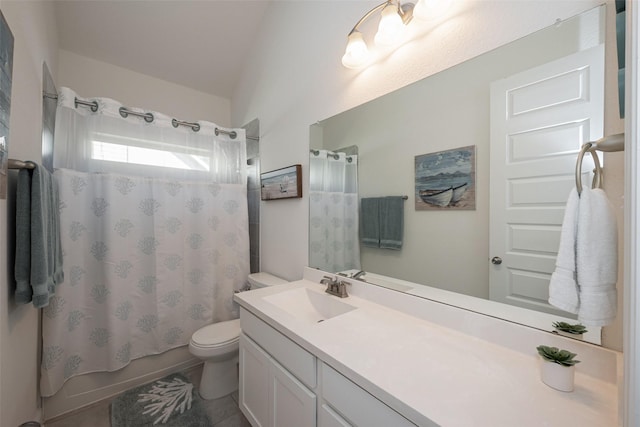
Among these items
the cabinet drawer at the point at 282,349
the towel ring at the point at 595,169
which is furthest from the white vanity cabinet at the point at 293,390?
the towel ring at the point at 595,169

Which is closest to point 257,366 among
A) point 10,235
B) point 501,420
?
point 501,420

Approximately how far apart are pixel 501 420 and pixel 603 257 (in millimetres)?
436

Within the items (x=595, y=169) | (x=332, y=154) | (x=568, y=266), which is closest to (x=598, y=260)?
(x=568, y=266)

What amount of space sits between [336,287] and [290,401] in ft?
1.87

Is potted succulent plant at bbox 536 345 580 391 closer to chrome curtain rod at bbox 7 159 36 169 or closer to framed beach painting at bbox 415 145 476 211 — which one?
framed beach painting at bbox 415 145 476 211

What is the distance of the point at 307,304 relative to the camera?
1478mm

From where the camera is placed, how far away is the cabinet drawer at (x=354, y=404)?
0.65 meters

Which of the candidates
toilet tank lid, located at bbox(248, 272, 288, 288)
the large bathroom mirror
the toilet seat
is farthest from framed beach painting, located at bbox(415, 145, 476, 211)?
the toilet seat

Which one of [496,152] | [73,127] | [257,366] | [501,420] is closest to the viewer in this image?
[501,420]

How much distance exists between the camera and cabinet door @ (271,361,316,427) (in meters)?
0.89

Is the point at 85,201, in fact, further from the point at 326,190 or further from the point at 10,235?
the point at 326,190

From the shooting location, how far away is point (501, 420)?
1.79 feet

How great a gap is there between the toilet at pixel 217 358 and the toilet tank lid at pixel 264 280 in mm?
360

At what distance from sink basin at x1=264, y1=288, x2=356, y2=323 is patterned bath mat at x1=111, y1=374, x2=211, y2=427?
0.88 metres
